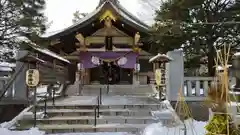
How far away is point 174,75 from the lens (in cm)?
1184

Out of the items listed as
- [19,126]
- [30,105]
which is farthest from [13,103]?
[19,126]

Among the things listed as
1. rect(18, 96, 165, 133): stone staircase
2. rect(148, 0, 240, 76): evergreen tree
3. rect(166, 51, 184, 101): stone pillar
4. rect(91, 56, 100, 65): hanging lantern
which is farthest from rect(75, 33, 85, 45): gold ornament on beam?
rect(166, 51, 184, 101): stone pillar

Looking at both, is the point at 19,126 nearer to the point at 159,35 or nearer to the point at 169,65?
the point at 169,65

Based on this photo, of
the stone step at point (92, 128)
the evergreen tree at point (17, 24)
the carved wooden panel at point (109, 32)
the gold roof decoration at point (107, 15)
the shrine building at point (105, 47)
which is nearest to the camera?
the stone step at point (92, 128)

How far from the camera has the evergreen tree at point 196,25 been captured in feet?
42.5

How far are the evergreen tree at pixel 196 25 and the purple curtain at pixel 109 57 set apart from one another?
17.1 feet

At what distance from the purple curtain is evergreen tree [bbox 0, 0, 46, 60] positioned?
174 inches

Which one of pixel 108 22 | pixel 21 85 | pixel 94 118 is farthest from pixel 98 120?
pixel 108 22

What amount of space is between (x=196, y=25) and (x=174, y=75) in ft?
8.30

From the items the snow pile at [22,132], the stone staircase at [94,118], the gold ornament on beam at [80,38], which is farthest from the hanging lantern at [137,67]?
the snow pile at [22,132]

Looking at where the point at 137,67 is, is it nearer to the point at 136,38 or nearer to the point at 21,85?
the point at 136,38

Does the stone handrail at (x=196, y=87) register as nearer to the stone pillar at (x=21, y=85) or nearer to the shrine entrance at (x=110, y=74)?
the stone pillar at (x=21, y=85)

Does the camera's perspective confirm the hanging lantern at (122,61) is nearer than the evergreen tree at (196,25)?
No

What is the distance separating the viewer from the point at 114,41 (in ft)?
63.9
